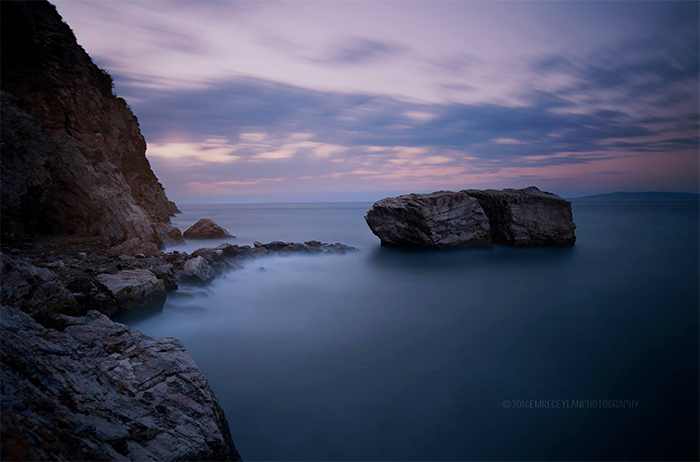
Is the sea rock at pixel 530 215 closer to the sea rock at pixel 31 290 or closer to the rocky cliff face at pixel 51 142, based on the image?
the rocky cliff face at pixel 51 142

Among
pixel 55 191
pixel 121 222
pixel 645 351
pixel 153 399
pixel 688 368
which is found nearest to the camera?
pixel 153 399

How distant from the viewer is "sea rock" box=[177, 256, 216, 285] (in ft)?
→ 32.5

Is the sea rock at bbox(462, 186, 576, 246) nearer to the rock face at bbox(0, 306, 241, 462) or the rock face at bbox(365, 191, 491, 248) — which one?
the rock face at bbox(365, 191, 491, 248)

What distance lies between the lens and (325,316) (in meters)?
8.81

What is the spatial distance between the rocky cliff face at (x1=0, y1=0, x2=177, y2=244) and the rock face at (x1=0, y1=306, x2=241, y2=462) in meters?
7.54

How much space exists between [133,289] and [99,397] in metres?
4.94

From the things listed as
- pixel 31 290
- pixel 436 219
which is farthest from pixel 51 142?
pixel 436 219

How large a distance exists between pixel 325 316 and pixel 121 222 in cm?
784

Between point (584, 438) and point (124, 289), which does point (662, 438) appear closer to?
point (584, 438)

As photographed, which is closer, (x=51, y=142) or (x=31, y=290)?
(x=31, y=290)

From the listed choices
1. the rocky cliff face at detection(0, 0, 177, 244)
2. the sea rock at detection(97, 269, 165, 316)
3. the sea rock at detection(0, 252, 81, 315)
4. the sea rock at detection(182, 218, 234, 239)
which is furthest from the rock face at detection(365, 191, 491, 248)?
the sea rock at detection(0, 252, 81, 315)

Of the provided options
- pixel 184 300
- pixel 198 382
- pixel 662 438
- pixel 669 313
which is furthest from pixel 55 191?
pixel 669 313

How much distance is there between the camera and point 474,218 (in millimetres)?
16609

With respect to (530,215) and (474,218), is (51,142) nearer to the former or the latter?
(474,218)
